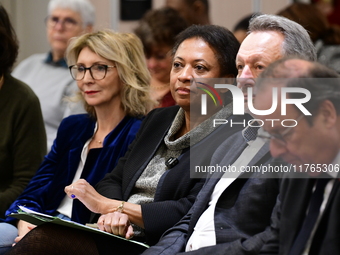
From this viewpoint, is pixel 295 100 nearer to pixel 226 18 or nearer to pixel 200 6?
pixel 200 6

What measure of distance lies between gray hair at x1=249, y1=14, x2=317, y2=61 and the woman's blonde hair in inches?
34.6

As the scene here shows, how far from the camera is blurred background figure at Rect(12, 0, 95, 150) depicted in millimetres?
3785

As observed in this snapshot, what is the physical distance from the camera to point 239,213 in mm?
1829

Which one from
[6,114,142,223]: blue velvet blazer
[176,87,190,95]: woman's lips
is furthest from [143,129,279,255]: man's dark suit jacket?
[6,114,142,223]: blue velvet blazer

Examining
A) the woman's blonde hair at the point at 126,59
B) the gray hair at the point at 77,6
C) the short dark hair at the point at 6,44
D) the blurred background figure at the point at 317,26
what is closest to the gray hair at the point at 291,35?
the woman's blonde hair at the point at 126,59

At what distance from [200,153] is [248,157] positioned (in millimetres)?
366

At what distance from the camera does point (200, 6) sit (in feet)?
14.3

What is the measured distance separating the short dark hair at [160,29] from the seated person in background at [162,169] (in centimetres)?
94

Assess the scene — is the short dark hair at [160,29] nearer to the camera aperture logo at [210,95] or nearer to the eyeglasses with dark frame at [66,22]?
the eyeglasses with dark frame at [66,22]

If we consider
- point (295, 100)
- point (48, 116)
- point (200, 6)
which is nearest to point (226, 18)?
point (200, 6)

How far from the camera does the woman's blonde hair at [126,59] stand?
2812 millimetres

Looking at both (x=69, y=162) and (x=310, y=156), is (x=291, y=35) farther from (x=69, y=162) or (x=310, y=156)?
(x=69, y=162)

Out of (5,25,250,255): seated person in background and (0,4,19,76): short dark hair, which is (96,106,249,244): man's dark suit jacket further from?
(0,4,19,76): short dark hair

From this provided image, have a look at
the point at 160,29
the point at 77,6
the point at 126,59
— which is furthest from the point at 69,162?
the point at 77,6
